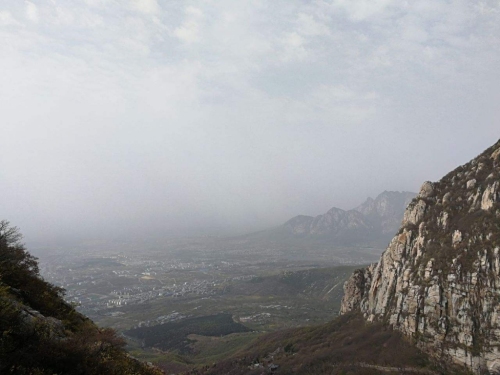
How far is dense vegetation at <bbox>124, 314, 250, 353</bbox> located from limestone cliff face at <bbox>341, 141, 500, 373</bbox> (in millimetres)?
108899

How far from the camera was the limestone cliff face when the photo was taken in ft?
203

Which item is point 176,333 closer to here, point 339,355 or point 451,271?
point 339,355

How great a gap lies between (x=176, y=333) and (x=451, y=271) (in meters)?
164

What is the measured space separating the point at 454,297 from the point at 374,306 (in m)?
33.2

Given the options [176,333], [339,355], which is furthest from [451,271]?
[176,333]

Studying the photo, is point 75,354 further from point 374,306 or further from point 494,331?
point 374,306

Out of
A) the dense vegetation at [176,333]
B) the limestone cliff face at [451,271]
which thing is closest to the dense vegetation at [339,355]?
the limestone cliff face at [451,271]

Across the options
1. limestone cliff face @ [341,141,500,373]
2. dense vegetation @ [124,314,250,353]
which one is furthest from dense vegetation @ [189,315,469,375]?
dense vegetation @ [124,314,250,353]

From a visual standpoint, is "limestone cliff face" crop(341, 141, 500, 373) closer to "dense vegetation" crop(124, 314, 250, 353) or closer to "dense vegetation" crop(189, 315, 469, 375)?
"dense vegetation" crop(189, 315, 469, 375)

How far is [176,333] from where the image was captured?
7274 inches

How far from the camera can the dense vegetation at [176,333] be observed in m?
166

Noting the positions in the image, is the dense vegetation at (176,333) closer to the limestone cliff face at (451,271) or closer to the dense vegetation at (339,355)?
the dense vegetation at (339,355)

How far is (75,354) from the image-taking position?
45.4ft

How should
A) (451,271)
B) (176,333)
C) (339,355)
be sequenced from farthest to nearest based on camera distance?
(176,333) → (339,355) → (451,271)
